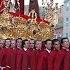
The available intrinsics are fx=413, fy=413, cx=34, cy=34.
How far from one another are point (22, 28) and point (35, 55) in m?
5.12

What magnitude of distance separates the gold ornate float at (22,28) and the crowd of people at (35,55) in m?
3.73

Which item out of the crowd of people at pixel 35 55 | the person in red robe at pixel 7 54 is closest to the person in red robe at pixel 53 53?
the crowd of people at pixel 35 55

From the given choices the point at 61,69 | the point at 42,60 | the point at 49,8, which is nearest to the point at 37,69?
the point at 42,60

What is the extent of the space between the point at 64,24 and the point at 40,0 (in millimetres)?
1436

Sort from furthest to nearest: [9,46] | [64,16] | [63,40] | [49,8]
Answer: [64,16] → [49,8] → [9,46] → [63,40]

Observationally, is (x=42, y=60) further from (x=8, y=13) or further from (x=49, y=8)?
(x=49, y=8)

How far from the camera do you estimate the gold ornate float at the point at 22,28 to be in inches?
545

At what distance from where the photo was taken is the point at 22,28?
14133 mm

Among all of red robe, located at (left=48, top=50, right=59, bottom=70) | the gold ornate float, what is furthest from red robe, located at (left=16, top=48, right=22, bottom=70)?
the gold ornate float

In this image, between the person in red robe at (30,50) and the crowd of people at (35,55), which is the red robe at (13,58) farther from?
the person in red robe at (30,50)

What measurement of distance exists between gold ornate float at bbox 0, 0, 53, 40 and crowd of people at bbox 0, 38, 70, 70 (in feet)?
12.3

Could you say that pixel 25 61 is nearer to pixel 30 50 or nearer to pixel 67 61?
pixel 30 50

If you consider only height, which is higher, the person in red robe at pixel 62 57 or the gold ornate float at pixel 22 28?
the gold ornate float at pixel 22 28

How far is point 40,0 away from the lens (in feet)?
56.6
